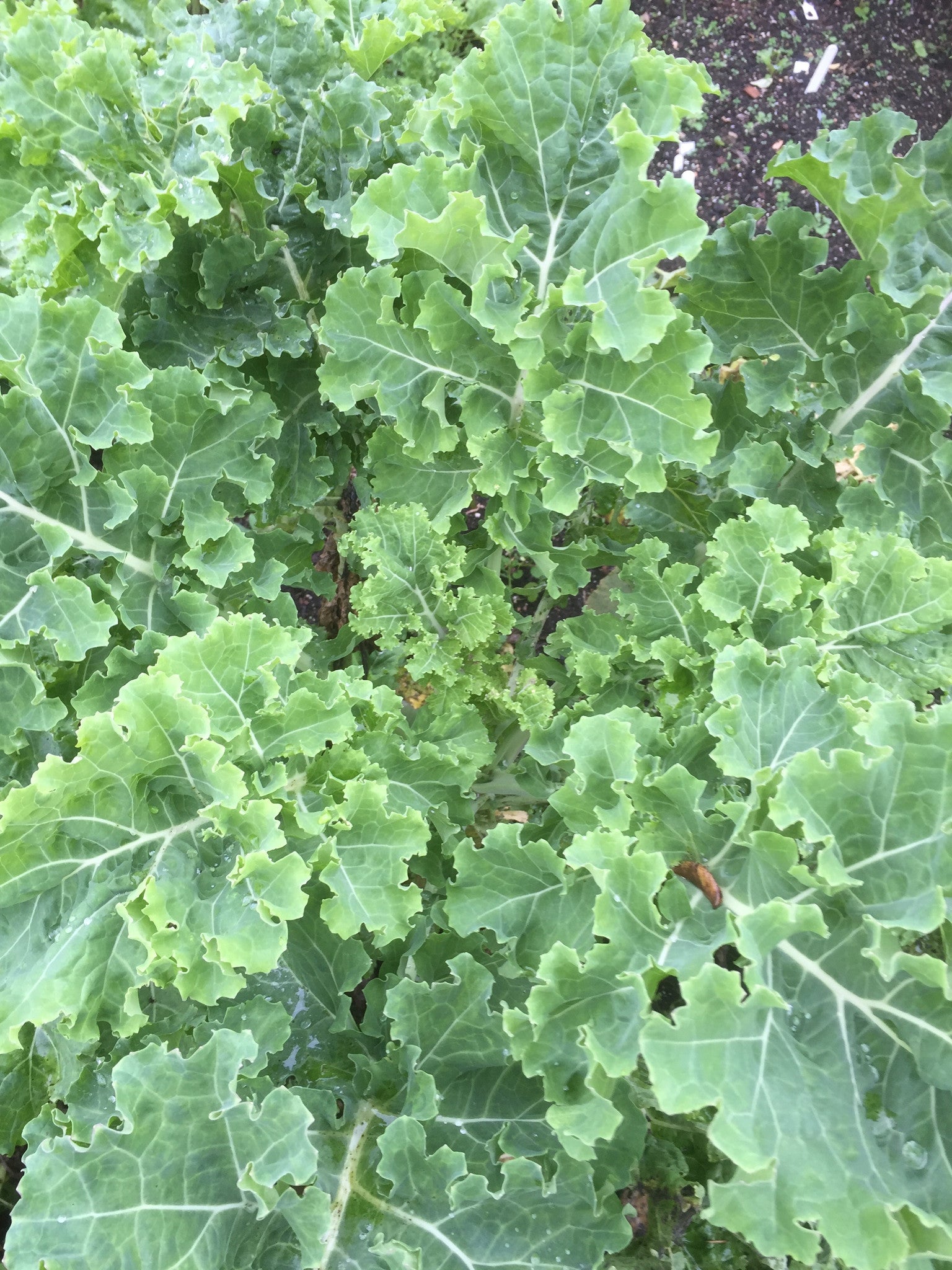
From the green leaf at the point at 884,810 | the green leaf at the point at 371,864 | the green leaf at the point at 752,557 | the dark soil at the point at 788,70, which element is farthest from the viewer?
the dark soil at the point at 788,70

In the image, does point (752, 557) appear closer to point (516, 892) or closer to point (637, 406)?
point (637, 406)

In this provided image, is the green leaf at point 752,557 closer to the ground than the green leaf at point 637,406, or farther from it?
closer to the ground

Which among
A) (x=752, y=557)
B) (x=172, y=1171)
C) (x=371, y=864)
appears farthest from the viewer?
(x=752, y=557)

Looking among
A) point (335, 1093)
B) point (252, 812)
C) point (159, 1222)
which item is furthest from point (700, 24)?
point (159, 1222)

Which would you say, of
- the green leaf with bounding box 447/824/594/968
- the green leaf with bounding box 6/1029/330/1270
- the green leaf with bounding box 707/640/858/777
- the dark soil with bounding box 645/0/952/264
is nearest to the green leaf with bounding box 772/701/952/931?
the green leaf with bounding box 707/640/858/777

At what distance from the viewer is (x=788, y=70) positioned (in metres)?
4.75

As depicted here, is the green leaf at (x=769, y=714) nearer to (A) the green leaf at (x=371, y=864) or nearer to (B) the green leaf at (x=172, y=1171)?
(A) the green leaf at (x=371, y=864)

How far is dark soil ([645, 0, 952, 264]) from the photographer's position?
4.65m

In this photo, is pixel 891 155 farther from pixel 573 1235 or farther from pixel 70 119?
pixel 573 1235

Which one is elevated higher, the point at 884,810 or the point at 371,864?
the point at 884,810

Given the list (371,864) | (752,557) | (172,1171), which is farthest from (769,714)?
(172,1171)

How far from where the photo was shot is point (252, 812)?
72.4 inches

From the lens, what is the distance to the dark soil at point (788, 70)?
4.65 metres

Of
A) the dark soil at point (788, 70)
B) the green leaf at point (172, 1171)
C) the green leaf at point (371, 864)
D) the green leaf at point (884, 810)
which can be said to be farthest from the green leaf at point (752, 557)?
the dark soil at point (788, 70)
